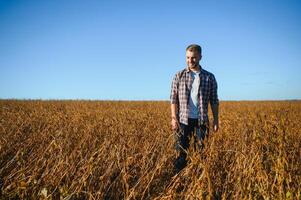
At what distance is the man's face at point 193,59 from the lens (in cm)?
390

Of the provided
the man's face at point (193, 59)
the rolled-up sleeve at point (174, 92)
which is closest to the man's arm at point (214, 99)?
the man's face at point (193, 59)

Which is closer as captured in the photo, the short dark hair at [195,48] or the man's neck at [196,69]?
the short dark hair at [195,48]

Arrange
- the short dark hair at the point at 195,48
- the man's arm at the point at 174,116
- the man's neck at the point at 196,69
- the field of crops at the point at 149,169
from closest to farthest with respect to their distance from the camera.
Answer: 1. the field of crops at the point at 149,169
2. the short dark hair at the point at 195,48
3. the man's neck at the point at 196,69
4. the man's arm at the point at 174,116

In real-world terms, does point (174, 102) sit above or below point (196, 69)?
below

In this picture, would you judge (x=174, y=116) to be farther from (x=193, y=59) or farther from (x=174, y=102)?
(x=193, y=59)

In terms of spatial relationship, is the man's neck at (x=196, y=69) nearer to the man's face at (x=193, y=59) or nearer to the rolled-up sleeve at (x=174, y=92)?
the man's face at (x=193, y=59)

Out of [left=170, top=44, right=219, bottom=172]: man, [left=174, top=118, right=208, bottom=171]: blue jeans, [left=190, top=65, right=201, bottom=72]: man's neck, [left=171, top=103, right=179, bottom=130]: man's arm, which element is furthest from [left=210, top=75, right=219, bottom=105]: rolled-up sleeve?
[left=171, top=103, right=179, bottom=130]: man's arm

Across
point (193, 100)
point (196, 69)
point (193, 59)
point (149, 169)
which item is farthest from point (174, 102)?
point (149, 169)

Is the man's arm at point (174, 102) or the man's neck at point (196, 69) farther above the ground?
the man's neck at point (196, 69)

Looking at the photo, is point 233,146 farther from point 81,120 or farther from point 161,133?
point 81,120

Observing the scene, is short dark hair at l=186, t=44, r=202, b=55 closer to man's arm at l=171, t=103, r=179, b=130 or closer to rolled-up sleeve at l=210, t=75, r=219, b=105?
rolled-up sleeve at l=210, t=75, r=219, b=105

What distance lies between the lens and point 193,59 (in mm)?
3934

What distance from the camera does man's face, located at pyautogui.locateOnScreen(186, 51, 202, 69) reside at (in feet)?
12.8

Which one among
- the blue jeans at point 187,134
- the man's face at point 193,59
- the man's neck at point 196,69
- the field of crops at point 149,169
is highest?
the man's face at point 193,59
